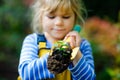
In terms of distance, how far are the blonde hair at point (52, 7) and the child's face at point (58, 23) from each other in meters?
0.03

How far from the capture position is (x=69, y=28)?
3656 mm

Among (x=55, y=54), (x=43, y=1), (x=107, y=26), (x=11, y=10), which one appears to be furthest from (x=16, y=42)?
(x=55, y=54)

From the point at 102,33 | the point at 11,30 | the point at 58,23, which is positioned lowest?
the point at 58,23

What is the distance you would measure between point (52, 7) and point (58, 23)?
0.10m

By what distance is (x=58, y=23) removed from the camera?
11.8ft

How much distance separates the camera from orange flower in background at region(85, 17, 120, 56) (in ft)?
22.7

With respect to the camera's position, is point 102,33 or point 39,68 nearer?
point 39,68

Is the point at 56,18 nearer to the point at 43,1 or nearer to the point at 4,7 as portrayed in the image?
the point at 43,1

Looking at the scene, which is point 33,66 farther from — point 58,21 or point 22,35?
point 22,35

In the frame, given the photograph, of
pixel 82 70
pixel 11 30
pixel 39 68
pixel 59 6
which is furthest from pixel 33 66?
pixel 11 30

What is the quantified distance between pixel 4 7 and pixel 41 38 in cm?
349

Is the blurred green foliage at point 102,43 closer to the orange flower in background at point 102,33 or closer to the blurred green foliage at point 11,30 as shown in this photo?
the orange flower in background at point 102,33

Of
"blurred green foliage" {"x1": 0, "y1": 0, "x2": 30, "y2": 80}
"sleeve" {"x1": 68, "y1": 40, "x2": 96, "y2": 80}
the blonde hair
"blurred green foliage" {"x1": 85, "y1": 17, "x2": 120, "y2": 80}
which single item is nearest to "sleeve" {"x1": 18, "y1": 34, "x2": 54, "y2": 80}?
"sleeve" {"x1": 68, "y1": 40, "x2": 96, "y2": 80}

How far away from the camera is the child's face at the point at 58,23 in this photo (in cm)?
361
